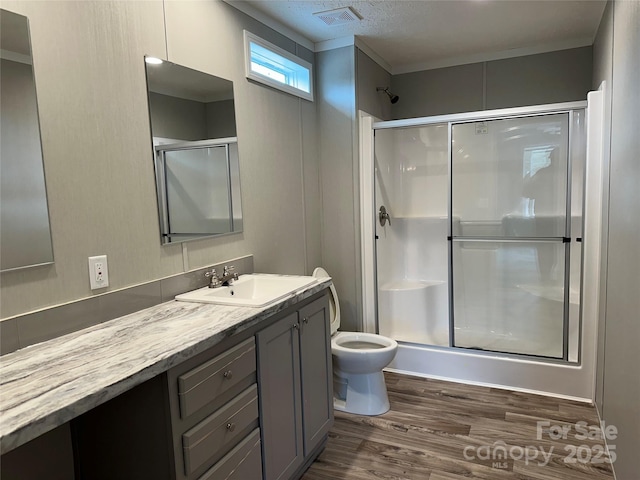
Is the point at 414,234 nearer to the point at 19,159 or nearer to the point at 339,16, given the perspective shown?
the point at 339,16

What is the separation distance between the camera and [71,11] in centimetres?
158

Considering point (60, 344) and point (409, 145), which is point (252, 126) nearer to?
point (60, 344)

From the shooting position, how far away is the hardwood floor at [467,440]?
217 cm

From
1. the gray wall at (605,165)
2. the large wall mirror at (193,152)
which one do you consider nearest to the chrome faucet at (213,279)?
the large wall mirror at (193,152)

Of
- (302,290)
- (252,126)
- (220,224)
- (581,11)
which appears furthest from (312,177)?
(581,11)

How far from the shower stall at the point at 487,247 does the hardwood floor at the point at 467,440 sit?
29 centimetres

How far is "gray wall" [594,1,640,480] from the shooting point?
172 cm

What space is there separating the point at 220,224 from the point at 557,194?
2514mm

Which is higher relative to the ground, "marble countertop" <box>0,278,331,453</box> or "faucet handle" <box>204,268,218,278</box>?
"faucet handle" <box>204,268,218,278</box>

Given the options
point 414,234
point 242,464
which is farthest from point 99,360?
point 414,234

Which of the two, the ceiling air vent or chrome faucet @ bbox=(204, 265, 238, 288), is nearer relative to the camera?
chrome faucet @ bbox=(204, 265, 238, 288)

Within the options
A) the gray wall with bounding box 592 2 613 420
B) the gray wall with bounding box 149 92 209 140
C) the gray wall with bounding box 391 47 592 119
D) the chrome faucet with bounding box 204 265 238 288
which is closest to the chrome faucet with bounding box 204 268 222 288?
the chrome faucet with bounding box 204 265 238 288

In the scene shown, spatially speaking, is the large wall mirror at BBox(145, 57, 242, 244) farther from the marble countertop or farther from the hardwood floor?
the hardwood floor

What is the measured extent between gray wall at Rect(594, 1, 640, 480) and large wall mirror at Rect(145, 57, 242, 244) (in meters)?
1.86
